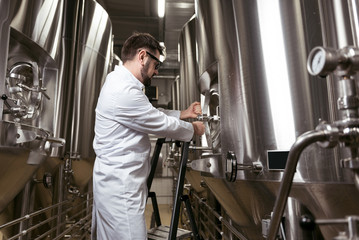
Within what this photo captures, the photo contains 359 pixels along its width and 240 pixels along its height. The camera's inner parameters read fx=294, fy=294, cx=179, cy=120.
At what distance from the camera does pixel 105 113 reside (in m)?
1.37

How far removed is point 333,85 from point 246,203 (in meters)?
0.56

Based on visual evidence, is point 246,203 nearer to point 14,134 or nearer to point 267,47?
point 267,47

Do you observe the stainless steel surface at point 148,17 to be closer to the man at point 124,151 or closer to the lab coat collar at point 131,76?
the lab coat collar at point 131,76

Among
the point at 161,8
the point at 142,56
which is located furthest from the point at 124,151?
the point at 161,8

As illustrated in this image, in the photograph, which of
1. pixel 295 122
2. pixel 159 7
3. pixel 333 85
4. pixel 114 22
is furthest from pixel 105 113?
pixel 114 22

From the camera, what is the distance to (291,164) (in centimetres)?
58

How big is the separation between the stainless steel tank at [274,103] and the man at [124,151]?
302mm

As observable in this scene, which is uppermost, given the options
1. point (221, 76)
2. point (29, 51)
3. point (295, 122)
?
point (29, 51)

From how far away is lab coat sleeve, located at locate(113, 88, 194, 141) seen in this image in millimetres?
1281

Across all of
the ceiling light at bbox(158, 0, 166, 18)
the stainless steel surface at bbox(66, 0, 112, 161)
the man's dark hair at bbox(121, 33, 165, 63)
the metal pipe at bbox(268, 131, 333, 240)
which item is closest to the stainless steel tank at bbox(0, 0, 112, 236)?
the stainless steel surface at bbox(66, 0, 112, 161)

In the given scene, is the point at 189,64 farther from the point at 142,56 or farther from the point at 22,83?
the point at 22,83

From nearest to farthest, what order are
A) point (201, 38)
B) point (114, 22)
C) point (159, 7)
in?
point (201, 38)
point (159, 7)
point (114, 22)

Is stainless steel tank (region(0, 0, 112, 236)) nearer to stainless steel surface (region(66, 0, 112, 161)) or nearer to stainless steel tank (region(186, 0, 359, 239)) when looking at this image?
stainless steel surface (region(66, 0, 112, 161))

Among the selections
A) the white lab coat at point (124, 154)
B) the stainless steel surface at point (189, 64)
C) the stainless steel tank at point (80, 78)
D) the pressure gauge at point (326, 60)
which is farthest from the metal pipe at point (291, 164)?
the stainless steel tank at point (80, 78)
